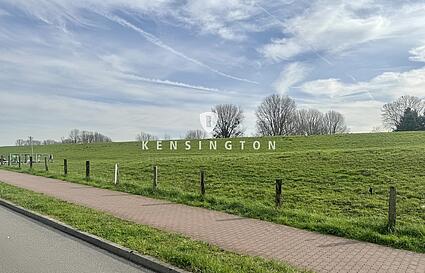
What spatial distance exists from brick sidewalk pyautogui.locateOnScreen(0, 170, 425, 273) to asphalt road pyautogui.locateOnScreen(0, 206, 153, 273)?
169 centimetres

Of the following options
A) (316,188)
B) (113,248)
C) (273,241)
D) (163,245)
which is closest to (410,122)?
(316,188)

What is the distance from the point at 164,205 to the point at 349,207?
5232mm

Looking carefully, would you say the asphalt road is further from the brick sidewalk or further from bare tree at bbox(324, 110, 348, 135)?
bare tree at bbox(324, 110, 348, 135)

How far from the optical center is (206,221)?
9.02m

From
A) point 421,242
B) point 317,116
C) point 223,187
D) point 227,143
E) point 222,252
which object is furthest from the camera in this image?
point 317,116

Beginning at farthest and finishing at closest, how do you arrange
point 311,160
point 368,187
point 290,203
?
point 311,160
point 368,187
point 290,203

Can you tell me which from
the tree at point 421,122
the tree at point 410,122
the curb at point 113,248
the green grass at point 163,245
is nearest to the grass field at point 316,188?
the green grass at point 163,245

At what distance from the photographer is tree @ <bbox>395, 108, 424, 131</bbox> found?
75250 mm

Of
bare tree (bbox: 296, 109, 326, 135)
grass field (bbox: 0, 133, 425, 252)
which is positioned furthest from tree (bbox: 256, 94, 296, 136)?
grass field (bbox: 0, 133, 425, 252)

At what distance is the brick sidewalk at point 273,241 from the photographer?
18.8 ft

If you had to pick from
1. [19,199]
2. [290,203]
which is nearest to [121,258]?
[290,203]

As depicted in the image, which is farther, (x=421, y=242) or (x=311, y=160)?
(x=311, y=160)

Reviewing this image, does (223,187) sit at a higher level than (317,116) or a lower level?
lower

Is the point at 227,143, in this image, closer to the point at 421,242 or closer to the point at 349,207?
the point at 349,207
